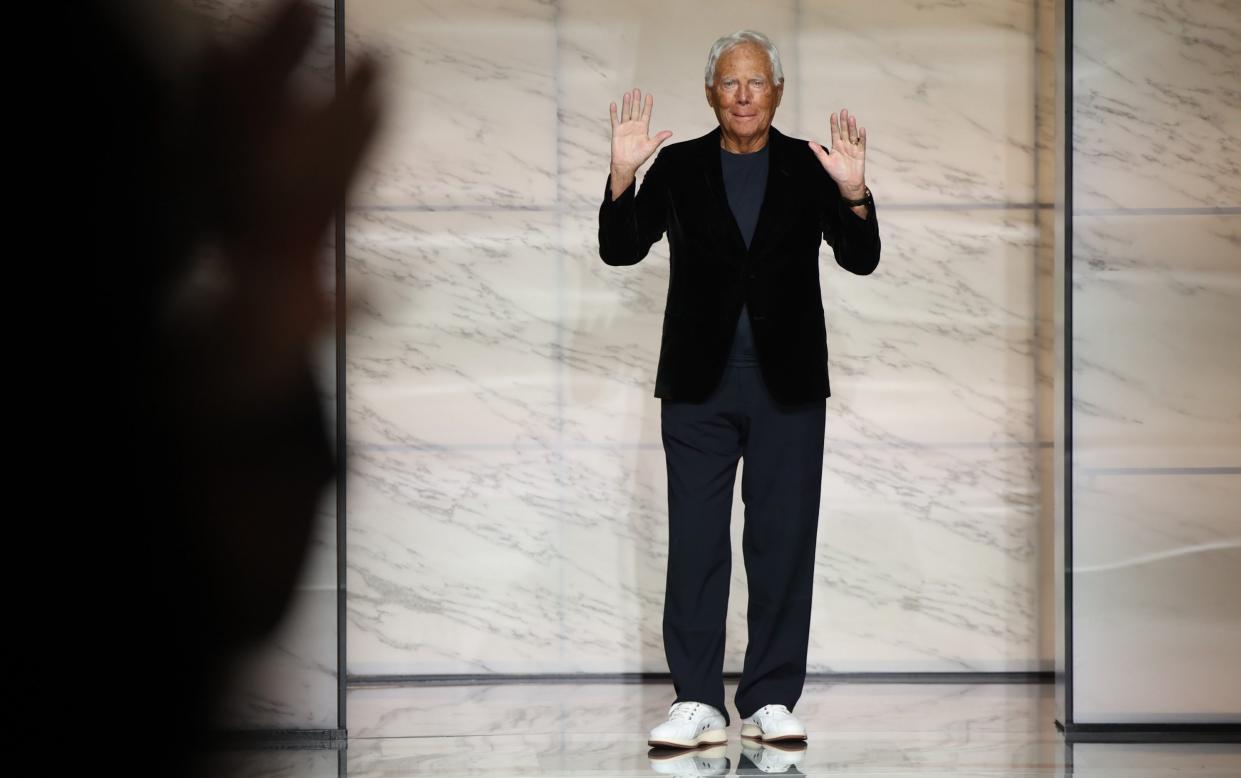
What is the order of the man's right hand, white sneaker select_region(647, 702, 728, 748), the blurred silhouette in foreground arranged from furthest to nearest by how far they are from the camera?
white sneaker select_region(647, 702, 728, 748), the man's right hand, the blurred silhouette in foreground

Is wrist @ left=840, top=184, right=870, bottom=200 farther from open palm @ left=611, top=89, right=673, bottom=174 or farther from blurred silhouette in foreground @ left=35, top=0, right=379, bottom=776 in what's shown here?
blurred silhouette in foreground @ left=35, top=0, right=379, bottom=776

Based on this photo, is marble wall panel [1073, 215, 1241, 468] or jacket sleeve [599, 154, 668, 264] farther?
marble wall panel [1073, 215, 1241, 468]

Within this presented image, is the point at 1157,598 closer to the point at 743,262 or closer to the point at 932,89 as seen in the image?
the point at 743,262

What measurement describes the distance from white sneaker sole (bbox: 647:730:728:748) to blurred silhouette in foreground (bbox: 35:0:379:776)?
1937 mm

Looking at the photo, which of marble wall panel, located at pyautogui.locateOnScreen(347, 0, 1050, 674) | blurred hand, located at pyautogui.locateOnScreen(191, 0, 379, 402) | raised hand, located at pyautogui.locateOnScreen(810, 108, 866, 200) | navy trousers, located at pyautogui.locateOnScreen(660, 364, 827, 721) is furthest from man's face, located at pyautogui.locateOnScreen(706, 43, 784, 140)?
blurred hand, located at pyautogui.locateOnScreen(191, 0, 379, 402)

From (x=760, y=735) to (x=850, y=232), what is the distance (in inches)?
36.6

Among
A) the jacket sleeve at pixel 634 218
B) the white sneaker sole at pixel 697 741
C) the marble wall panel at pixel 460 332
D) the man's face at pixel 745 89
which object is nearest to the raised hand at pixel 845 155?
the man's face at pixel 745 89

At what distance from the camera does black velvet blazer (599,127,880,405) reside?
88.6 inches

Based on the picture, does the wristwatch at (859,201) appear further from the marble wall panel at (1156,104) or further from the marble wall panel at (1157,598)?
the marble wall panel at (1157,598)

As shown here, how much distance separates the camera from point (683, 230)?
2271 mm

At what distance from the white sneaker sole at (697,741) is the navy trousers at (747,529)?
0.18ft

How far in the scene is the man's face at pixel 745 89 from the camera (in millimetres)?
2244

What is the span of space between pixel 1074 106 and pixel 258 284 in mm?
2511

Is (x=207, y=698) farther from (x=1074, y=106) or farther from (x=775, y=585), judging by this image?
(x=1074, y=106)
